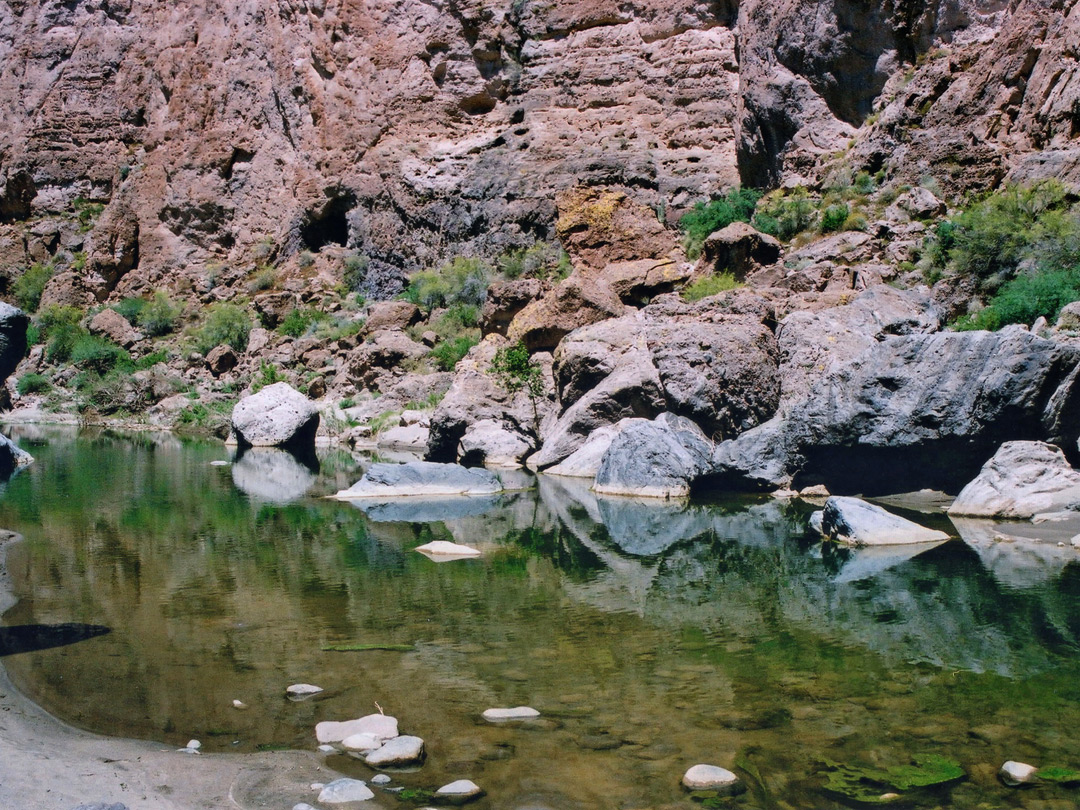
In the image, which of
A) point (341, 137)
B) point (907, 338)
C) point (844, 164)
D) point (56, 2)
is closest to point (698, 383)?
point (907, 338)

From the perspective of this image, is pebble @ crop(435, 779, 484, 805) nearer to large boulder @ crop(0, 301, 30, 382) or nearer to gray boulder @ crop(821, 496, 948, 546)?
gray boulder @ crop(821, 496, 948, 546)

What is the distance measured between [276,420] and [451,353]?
671cm

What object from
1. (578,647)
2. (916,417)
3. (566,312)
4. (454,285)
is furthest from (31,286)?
(578,647)

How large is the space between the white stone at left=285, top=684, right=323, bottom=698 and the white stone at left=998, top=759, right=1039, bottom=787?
13.8 ft

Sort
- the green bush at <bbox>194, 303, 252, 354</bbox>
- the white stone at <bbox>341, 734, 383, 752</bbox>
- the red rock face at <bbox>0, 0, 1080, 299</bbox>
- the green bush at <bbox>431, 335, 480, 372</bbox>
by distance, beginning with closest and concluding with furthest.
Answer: the white stone at <bbox>341, 734, 383, 752</bbox> < the red rock face at <bbox>0, 0, 1080, 299</bbox> < the green bush at <bbox>431, 335, 480, 372</bbox> < the green bush at <bbox>194, 303, 252, 354</bbox>

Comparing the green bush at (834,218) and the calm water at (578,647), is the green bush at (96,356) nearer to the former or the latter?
the calm water at (578,647)

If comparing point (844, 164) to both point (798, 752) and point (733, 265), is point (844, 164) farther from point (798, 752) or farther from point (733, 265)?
point (798, 752)

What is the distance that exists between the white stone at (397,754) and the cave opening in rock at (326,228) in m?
40.1

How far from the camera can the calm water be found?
17.5 ft

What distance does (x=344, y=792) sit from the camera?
4.64 meters

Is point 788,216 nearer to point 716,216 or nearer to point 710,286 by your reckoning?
point 716,216

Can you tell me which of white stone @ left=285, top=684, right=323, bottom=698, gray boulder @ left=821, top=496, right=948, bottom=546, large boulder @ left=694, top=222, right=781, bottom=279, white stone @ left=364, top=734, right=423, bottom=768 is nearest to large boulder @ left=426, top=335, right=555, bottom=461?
large boulder @ left=694, top=222, right=781, bottom=279

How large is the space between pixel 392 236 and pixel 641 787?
38.3m

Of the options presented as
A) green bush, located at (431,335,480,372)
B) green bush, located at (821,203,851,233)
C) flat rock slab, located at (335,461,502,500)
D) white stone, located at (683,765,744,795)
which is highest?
green bush, located at (821,203,851,233)
